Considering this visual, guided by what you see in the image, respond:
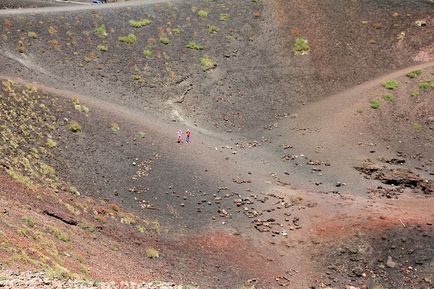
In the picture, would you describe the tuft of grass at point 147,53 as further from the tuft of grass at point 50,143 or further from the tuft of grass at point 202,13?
the tuft of grass at point 50,143

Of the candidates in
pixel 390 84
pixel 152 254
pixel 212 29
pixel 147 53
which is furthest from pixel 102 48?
pixel 390 84

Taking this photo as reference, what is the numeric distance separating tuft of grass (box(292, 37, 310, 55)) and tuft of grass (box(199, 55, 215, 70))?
36.2ft

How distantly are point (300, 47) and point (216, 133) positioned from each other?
64.4 feet

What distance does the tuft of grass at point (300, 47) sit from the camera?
58406 millimetres

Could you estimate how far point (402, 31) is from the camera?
198 feet

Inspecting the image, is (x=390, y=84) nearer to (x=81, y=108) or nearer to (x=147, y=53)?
(x=147, y=53)

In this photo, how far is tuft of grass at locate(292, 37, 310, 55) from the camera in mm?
58406

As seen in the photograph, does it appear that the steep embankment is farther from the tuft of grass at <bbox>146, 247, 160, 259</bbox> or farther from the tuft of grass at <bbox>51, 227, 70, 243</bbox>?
the tuft of grass at <bbox>51, 227, 70, 243</bbox>

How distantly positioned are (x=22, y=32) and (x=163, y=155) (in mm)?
24052

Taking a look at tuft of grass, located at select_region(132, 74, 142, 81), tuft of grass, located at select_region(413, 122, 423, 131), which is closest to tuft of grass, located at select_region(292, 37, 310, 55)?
tuft of grass, located at select_region(413, 122, 423, 131)

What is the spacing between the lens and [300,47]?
58812 millimetres

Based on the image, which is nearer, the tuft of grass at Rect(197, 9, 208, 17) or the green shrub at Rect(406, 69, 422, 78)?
the green shrub at Rect(406, 69, 422, 78)

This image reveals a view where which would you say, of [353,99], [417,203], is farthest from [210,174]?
[353,99]

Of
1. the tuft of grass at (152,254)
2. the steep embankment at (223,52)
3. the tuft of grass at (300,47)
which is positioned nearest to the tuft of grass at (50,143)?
the steep embankment at (223,52)
